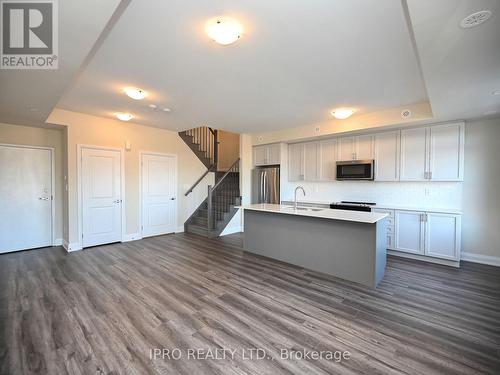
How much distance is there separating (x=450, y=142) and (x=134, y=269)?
571 cm

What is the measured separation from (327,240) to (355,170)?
217 cm

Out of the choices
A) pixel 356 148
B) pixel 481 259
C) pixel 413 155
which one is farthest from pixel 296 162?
pixel 481 259

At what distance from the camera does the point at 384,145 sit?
4.73 m

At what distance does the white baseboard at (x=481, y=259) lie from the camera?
3.94 metres

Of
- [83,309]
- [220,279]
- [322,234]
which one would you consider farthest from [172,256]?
[322,234]

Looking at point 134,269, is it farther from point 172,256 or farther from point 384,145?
point 384,145

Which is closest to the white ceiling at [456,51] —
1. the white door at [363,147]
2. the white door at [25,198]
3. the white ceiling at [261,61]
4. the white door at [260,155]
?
the white ceiling at [261,61]

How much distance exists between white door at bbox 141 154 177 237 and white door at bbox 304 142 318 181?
346 cm

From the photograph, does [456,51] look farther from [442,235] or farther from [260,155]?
[260,155]

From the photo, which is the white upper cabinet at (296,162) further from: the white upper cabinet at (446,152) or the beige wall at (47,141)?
the beige wall at (47,141)

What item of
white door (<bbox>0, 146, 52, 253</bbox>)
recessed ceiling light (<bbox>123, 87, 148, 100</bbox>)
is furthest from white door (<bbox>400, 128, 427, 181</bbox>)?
white door (<bbox>0, 146, 52, 253</bbox>)

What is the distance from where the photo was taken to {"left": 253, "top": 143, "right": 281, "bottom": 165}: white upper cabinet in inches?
245

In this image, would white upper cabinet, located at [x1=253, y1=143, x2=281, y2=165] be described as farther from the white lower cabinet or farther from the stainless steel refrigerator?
the white lower cabinet

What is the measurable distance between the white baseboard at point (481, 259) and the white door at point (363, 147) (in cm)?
238
